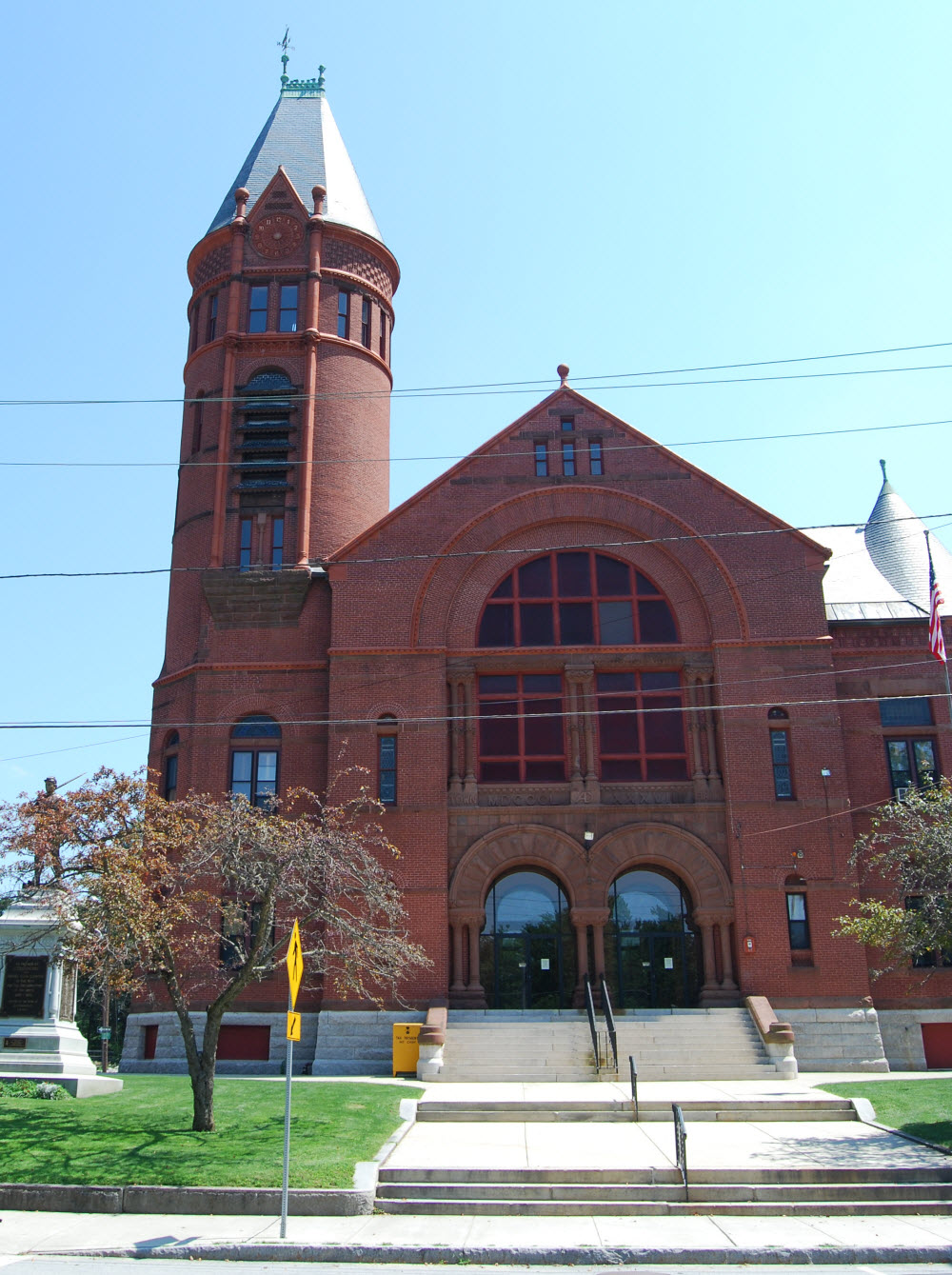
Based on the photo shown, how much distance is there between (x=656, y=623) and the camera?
3219cm

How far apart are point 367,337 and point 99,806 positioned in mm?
24026

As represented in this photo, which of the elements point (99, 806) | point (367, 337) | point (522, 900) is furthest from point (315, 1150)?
point (367, 337)

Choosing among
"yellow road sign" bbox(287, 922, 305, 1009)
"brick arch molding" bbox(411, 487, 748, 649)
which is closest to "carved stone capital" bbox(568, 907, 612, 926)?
"brick arch molding" bbox(411, 487, 748, 649)

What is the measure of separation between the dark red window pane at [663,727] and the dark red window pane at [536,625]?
3.23m

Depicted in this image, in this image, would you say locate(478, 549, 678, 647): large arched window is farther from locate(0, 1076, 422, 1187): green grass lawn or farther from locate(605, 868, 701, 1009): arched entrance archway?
locate(0, 1076, 422, 1187): green grass lawn

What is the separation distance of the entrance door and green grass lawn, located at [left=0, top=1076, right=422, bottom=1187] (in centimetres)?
864

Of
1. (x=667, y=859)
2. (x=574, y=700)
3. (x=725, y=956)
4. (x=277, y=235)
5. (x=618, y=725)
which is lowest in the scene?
(x=725, y=956)

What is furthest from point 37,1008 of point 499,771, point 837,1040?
point 837,1040

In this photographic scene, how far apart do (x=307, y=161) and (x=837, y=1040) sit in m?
32.3

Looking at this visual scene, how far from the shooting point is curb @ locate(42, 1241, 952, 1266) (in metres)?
12.1

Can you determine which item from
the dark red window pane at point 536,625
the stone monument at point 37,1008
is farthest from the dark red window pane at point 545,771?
the stone monument at point 37,1008

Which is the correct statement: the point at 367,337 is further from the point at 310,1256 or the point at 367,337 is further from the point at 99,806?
the point at 310,1256

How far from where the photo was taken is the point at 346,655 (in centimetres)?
3123

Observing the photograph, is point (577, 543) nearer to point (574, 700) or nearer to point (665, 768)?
point (574, 700)
